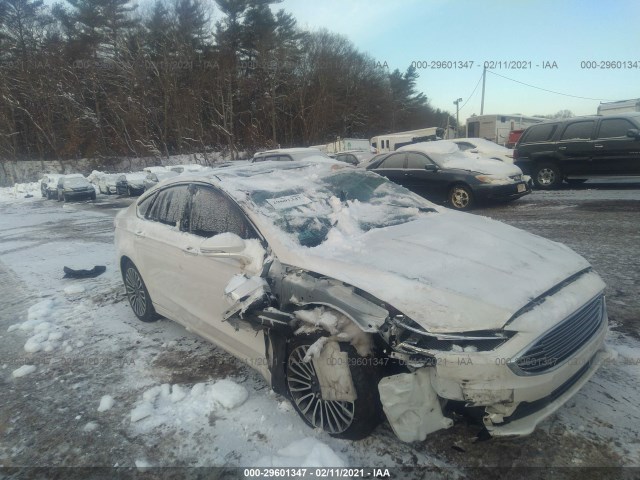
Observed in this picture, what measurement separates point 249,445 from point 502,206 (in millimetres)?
9286

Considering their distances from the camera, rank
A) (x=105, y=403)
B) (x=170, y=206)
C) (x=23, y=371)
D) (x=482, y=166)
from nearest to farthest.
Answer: (x=105, y=403), (x=23, y=371), (x=170, y=206), (x=482, y=166)

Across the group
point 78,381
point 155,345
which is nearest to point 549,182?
point 155,345

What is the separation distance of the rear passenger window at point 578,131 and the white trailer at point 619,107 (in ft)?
23.6

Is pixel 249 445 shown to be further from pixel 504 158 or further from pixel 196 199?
pixel 504 158

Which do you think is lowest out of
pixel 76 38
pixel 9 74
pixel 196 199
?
pixel 196 199

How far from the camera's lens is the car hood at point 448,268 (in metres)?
2.17

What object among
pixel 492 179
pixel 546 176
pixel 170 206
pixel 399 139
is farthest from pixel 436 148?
pixel 399 139

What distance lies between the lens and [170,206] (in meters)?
3.99

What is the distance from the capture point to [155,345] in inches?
157

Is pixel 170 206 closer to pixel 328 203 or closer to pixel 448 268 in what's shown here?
pixel 328 203

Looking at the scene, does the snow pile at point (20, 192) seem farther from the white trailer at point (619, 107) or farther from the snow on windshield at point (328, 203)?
the white trailer at point (619, 107)

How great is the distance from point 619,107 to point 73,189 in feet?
78.4


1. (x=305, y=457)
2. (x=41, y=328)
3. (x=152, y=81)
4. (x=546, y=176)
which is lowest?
(x=41, y=328)

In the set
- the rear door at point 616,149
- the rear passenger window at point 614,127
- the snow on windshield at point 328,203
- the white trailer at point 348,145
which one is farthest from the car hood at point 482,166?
the white trailer at point 348,145
